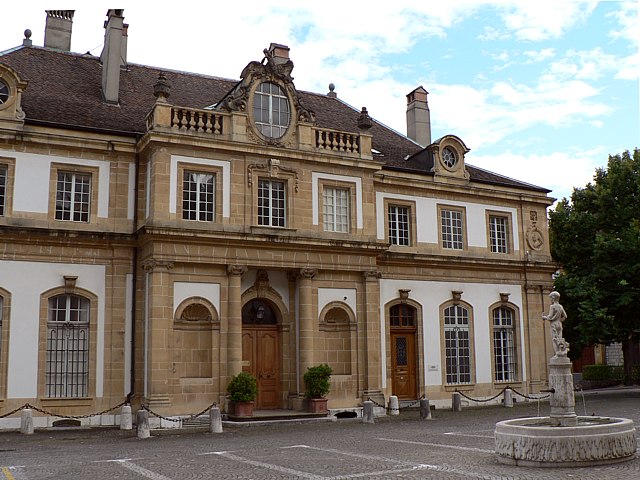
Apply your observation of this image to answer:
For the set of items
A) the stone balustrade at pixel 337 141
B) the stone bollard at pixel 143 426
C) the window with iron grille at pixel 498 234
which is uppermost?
the stone balustrade at pixel 337 141

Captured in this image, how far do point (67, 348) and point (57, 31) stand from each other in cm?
1255

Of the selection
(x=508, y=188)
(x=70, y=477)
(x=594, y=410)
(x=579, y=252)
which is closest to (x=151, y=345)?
(x=70, y=477)

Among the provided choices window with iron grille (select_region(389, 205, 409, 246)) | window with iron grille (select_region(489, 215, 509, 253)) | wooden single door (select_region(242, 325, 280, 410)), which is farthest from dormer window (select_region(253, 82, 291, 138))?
window with iron grille (select_region(489, 215, 509, 253))

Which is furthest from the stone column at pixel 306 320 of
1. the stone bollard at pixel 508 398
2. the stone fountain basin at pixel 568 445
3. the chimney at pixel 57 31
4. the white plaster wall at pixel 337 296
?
the chimney at pixel 57 31

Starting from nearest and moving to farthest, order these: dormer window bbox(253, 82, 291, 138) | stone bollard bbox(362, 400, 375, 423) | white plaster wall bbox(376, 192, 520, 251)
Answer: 1. stone bollard bbox(362, 400, 375, 423)
2. dormer window bbox(253, 82, 291, 138)
3. white plaster wall bbox(376, 192, 520, 251)

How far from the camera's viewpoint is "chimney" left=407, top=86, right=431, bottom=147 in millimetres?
30703

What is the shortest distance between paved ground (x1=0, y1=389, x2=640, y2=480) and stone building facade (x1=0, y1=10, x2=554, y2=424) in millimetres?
2376

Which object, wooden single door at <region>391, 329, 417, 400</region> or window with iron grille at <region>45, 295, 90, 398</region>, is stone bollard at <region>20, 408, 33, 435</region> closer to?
window with iron grille at <region>45, 295, 90, 398</region>

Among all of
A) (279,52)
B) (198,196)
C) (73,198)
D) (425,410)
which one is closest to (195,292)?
(198,196)

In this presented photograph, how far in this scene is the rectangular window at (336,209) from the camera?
23547 millimetres

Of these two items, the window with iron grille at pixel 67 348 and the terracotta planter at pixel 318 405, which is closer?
the window with iron grille at pixel 67 348

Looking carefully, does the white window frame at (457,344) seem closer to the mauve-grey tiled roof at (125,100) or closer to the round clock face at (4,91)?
the mauve-grey tiled roof at (125,100)

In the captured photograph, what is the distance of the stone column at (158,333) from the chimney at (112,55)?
21.1ft

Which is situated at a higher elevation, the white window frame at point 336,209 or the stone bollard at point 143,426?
the white window frame at point 336,209
